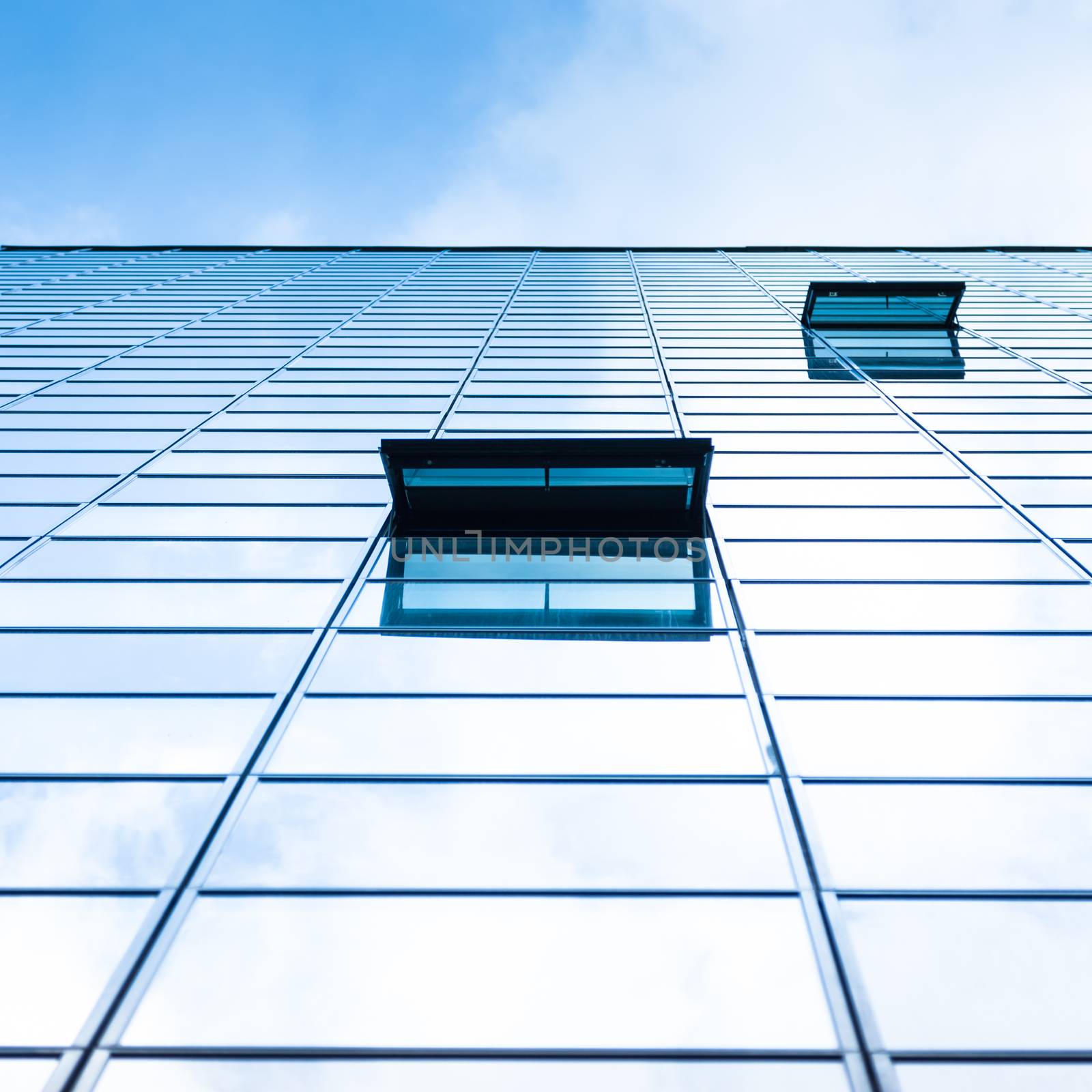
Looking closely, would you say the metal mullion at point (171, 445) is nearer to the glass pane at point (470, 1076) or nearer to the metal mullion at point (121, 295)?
the metal mullion at point (121, 295)

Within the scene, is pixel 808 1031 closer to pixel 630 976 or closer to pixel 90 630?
pixel 630 976

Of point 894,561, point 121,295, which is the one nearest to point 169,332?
point 121,295

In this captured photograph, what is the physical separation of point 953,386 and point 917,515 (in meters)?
6.33

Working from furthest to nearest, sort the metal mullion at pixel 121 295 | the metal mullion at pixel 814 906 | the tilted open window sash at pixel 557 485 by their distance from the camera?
the metal mullion at pixel 121 295
the tilted open window sash at pixel 557 485
the metal mullion at pixel 814 906

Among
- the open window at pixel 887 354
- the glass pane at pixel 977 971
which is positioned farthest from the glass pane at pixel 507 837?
the open window at pixel 887 354

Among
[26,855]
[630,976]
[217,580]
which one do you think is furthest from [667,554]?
[26,855]

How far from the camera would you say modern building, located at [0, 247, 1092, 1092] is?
14.7 ft

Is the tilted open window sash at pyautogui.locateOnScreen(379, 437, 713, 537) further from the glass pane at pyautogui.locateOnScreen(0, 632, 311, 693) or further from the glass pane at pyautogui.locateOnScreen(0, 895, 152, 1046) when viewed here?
the glass pane at pyautogui.locateOnScreen(0, 895, 152, 1046)

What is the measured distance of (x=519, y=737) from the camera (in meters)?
6.60

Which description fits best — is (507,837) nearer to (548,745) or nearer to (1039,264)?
(548,745)

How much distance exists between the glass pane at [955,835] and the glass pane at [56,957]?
395 centimetres

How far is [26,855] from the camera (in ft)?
18.1

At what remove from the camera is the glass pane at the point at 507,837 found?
5.34 metres

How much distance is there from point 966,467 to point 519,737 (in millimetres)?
7866
